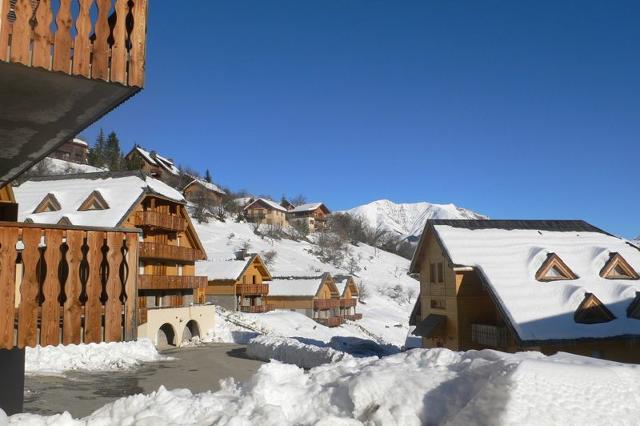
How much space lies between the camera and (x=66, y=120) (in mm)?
6988

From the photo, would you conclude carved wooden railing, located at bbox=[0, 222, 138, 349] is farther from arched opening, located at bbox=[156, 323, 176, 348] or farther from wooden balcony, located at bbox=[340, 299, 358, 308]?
wooden balcony, located at bbox=[340, 299, 358, 308]

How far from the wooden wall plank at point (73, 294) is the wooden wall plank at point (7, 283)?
556 millimetres

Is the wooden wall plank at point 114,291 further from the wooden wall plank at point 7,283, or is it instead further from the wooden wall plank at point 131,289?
the wooden wall plank at point 7,283

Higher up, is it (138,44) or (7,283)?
(138,44)

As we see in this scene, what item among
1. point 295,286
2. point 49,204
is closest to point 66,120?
point 49,204

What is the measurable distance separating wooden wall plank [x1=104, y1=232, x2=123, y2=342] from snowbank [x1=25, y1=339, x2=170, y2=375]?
19.3 m

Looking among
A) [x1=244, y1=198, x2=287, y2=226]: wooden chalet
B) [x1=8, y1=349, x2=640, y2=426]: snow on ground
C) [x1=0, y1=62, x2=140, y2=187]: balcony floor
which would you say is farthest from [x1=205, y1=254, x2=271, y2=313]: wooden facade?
[x1=244, y1=198, x2=287, y2=226]: wooden chalet

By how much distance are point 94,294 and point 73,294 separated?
23 centimetres

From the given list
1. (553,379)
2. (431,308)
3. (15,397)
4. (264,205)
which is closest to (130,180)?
(431,308)

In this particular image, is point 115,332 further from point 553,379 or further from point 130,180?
point 130,180

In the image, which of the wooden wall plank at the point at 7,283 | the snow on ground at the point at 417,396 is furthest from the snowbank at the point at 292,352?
the wooden wall plank at the point at 7,283

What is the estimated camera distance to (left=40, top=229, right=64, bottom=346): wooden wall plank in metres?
6.23

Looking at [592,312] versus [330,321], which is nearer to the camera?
[592,312]

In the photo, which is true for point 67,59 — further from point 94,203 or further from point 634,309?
point 94,203
